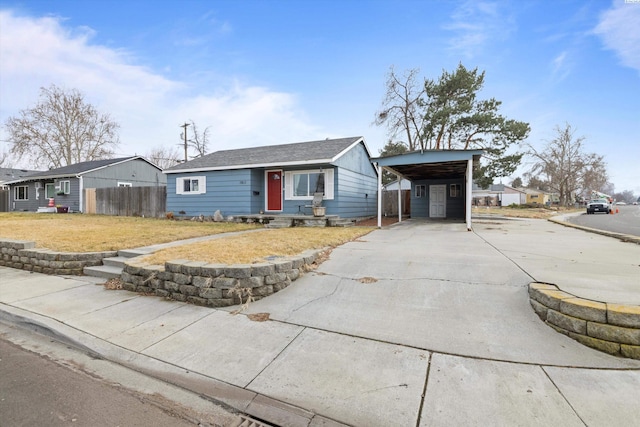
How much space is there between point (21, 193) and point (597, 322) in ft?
115

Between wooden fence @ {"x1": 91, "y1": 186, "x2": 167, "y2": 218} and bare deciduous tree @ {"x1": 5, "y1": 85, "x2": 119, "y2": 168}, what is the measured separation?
14206 millimetres

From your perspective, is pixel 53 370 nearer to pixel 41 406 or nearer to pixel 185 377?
pixel 41 406

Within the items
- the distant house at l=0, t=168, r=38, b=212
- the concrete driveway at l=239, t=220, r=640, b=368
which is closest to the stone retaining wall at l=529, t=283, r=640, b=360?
the concrete driveway at l=239, t=220, r=640, b=368

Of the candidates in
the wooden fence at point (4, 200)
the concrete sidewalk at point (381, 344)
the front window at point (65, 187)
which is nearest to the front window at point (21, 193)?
the wooden fence at point (4, 200)

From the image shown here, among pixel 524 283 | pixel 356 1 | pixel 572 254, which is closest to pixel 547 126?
pixel 356 1

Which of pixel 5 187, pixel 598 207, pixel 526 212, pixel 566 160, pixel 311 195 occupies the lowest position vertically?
pixel 526 212

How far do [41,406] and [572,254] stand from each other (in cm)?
782

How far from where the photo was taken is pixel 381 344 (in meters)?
2.79

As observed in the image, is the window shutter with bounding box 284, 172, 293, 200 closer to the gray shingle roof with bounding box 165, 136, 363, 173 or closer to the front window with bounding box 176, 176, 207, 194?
the gray shingle roof with bounding box 165, 136, 363, 173

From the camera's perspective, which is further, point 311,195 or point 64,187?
point 64,187

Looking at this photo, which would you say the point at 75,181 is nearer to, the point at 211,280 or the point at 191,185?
the point at 191,185

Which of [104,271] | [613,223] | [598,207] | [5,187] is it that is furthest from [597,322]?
[5,187]

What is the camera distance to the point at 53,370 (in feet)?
8.48

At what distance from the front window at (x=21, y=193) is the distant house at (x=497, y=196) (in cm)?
5502
